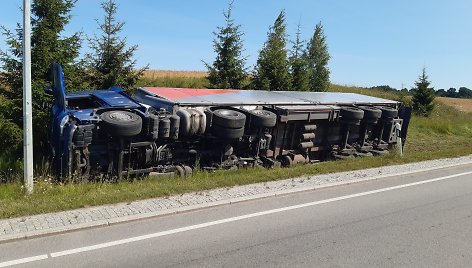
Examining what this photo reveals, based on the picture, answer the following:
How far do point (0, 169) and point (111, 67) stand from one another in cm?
564

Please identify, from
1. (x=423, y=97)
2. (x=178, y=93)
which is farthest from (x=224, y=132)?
(x=423, y=97)

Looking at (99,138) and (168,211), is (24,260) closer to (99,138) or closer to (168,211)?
(168,211)

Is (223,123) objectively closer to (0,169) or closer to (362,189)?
(362,189)

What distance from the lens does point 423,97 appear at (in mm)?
31219

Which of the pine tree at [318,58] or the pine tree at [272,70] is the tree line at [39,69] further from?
the pine tree at [318,58]

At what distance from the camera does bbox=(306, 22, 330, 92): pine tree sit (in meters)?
31.7

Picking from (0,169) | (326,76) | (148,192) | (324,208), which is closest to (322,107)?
(324,208)

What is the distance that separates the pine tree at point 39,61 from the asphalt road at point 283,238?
6.44 metres

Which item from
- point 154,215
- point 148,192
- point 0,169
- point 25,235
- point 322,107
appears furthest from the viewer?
point 322,107

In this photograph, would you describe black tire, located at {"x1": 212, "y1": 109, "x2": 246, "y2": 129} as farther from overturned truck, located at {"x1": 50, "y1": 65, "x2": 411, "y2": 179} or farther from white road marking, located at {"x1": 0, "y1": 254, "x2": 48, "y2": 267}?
white road marking, located at {"x1": 0, "y1": 254, "x2": 48, "y2": 267}

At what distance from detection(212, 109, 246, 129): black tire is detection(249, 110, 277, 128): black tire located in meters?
0.44

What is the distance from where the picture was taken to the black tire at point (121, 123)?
8156 mm

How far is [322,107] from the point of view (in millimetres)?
12070

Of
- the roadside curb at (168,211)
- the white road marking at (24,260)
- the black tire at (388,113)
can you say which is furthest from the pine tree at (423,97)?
Answer: the white road marking at (24,260)
